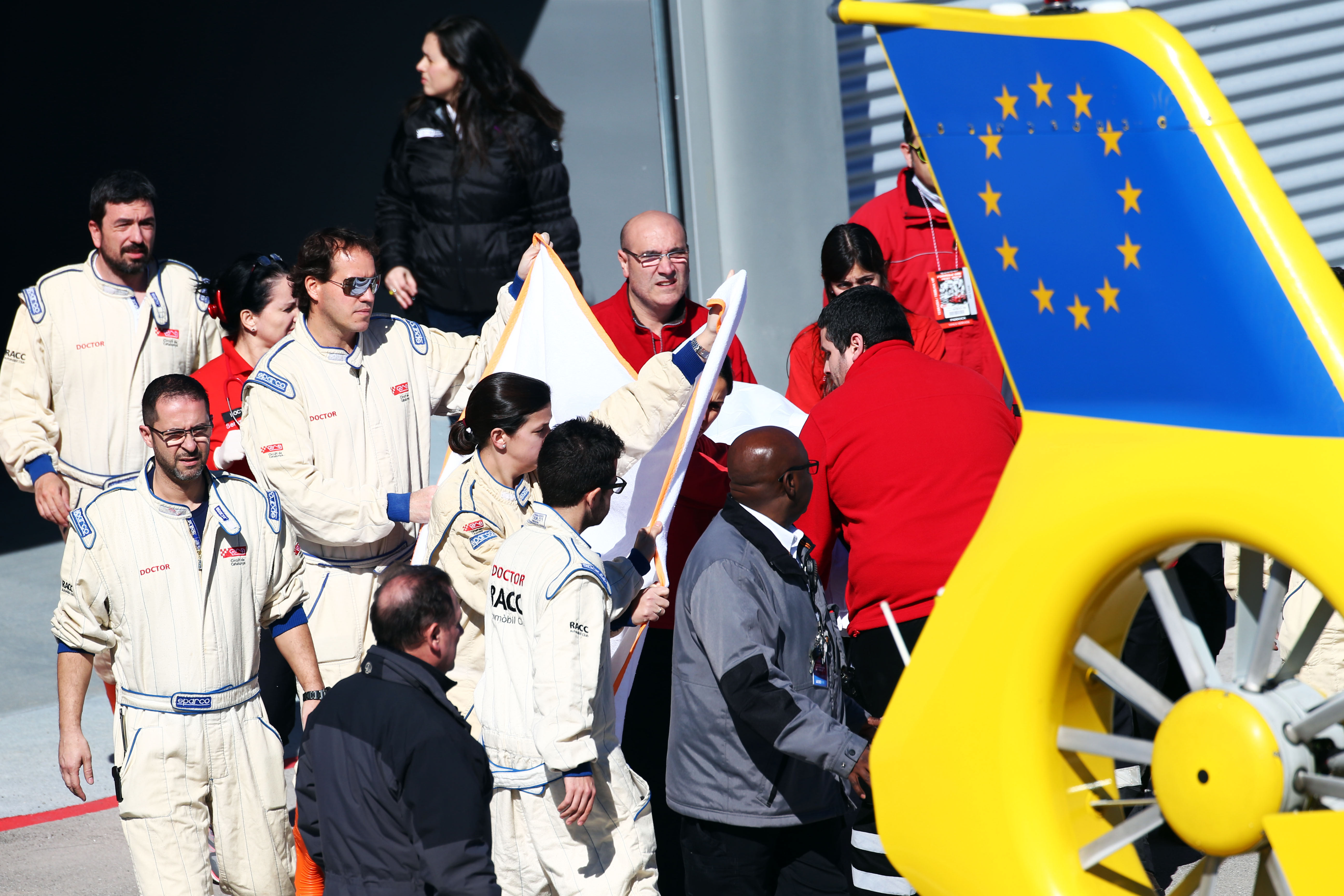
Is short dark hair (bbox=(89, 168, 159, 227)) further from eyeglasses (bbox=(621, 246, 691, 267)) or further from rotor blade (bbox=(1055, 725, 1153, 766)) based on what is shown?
rotor blade (bbox=(1055, 725, 1153, 766))

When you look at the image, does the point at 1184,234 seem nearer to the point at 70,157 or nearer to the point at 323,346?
the point at 323,346

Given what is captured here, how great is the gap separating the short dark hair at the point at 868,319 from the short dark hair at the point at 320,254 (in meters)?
1.65

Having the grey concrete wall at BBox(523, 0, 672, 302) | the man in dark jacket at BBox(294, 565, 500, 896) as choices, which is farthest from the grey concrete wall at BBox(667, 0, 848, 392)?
the man in dark jacket at BBox(294, 565, 500, 896)

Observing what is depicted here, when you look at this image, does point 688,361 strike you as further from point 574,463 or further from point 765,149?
point 765,149

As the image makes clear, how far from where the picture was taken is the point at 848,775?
346cm

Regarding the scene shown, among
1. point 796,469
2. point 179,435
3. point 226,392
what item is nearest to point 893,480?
point 796,469

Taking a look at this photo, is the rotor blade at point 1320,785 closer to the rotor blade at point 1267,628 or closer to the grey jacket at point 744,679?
the rotor blade at point 1267,628

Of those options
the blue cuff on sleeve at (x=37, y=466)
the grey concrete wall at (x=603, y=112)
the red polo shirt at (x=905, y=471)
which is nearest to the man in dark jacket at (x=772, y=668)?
the red polo shirt at (x=905, y=471)

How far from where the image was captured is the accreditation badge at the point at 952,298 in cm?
589

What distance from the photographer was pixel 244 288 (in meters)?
5.59

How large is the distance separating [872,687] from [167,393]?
2208 mm

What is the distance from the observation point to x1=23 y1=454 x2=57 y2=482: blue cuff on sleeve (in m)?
5.46

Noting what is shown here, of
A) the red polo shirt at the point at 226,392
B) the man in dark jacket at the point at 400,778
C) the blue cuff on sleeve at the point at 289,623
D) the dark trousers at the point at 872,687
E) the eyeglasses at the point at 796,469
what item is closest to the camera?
the man in dark jacket at the point at 400,778

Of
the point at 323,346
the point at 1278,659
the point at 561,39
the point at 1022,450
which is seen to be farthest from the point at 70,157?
the point at 1022,450
